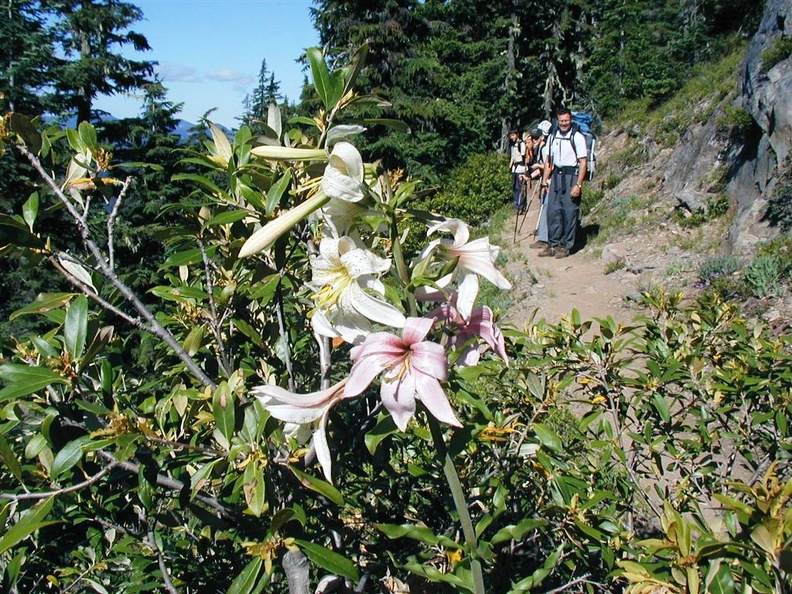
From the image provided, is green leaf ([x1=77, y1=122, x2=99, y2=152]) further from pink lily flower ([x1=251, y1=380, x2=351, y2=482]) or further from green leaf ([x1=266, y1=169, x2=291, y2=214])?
pink lily flower ([x1=251, y1=380, x2=351, y2=482])

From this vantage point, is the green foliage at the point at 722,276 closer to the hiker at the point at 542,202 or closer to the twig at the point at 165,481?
the hiker at the point at 542,202

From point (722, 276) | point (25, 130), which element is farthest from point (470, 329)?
point (722, 276)

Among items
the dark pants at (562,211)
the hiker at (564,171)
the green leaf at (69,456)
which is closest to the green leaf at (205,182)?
the green leaf at (69,456)

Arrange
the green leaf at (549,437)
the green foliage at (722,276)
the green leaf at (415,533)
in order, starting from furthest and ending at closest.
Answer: the green foliage at (722,276)
the green leaf at (549,437)
the green leaf at (415,533)

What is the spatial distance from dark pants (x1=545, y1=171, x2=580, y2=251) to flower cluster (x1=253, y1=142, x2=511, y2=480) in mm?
7211

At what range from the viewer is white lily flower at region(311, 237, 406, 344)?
92cm

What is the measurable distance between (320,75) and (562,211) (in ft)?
25.4

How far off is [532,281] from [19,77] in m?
11.1

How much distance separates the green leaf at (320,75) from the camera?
3.72 ft

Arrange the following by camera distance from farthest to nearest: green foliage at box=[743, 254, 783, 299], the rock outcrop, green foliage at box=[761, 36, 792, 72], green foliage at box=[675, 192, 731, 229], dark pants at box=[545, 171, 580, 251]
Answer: green foliage at box=[675, 192, 731, 229], green foliage at box=[761, 36, 792, 72], dark pants at box=[545, 171, 580, 251], the rock outcrop, green foliage at box=[743, 254, 783, 299]

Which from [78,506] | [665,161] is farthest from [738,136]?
[78,506]

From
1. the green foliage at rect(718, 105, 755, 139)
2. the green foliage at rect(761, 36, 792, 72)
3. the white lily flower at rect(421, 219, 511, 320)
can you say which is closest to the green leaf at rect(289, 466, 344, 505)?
the white lily flower at rect(421, 219, 511, 320)

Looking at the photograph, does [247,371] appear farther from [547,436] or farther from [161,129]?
[161,129]

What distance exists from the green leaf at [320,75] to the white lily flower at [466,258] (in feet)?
1.20
